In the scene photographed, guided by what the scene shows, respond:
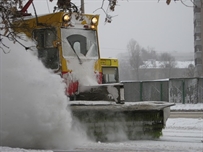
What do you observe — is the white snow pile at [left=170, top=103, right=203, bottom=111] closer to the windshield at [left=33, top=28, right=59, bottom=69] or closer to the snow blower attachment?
the snow blower attachment

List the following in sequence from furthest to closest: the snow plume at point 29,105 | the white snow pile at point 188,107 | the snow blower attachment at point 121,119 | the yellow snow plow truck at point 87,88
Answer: the white snow pile at point 188,107 < the yellow snow plow truck at point 87,88 < the snow blower attachment at point 121,119 < the snow plume at point 29,105

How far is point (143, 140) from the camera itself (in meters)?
8.98

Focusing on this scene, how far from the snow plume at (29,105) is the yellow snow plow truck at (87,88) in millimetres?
781

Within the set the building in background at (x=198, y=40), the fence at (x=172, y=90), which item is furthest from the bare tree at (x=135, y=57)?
the fence at (x=172, y=90)

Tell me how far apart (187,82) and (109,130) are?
1573 cm

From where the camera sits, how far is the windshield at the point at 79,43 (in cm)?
915

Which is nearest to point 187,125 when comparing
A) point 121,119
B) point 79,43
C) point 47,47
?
point 121,119

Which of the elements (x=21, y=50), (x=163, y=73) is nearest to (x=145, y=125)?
(x=21, y=50)

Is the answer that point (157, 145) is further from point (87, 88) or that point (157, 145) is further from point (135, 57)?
point (135, 57)

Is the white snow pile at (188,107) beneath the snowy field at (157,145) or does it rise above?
beneath

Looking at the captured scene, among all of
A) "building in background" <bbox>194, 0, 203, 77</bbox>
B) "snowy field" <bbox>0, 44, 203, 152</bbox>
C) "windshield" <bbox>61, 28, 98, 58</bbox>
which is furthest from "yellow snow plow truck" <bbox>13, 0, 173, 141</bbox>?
"building in background" <bbox>194, 0, 203, 77</bbox>

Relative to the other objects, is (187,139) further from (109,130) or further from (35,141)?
(35,141)

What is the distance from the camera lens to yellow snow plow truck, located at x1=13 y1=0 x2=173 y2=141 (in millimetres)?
8702

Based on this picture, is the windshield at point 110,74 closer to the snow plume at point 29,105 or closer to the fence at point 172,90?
the snow plume at point 29,105
